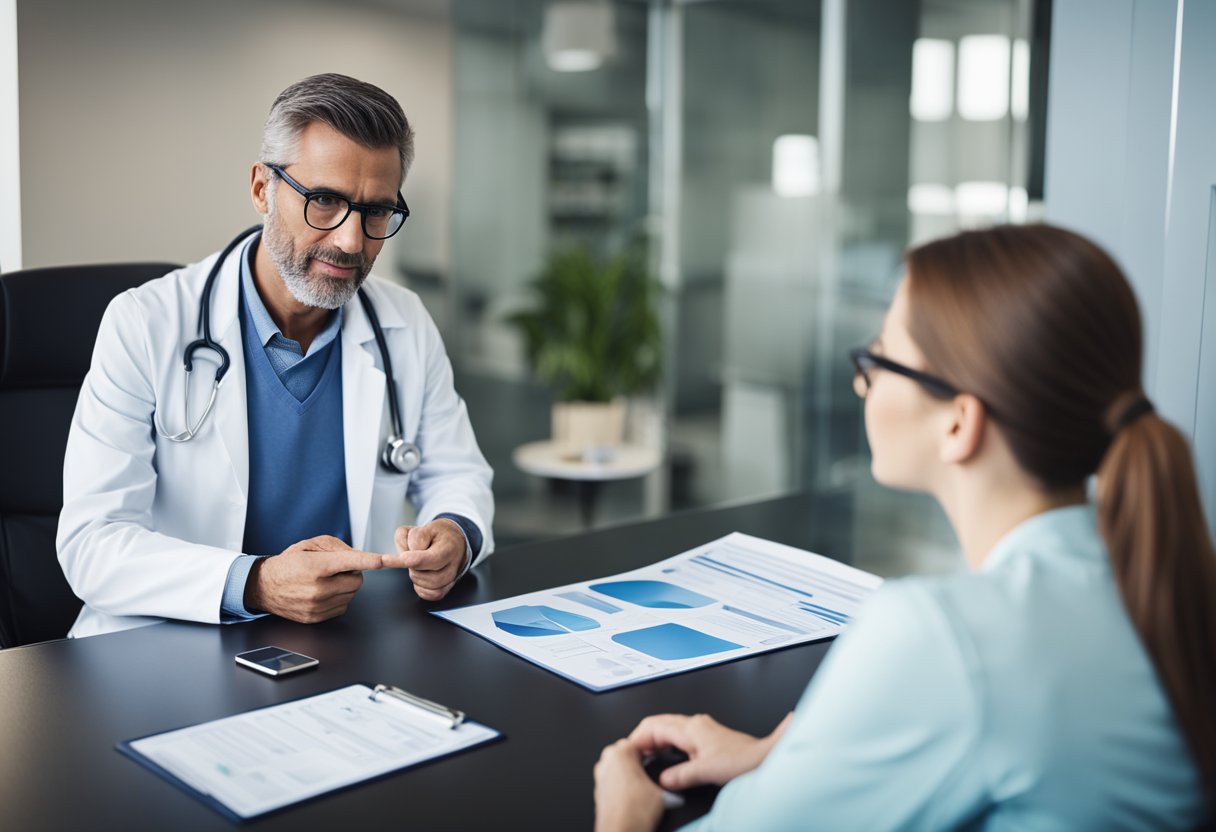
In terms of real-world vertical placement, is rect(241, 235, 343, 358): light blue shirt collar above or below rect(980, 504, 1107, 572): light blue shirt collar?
above

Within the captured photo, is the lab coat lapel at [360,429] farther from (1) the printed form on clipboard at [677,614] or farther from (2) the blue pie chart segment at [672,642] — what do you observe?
(2) the blue pie chart segment at [672,642]

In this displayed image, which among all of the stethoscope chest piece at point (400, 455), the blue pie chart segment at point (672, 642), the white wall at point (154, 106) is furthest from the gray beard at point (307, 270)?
the white wall at point (154, 106)

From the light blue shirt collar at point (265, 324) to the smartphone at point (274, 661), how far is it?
77cm

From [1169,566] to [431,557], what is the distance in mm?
971

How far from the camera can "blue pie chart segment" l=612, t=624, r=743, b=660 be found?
4.44 ft

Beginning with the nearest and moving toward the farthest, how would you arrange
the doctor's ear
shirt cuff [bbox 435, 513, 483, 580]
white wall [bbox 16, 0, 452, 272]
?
shirt cuff [bbox 435, 513, 483, 580] < the doctor's ear < white wall [bbox 16, 0, 452, 272]

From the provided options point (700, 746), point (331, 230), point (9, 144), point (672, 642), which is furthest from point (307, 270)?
point (9, 144)

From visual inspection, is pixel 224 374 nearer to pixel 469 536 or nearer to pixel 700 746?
pixel 469 536

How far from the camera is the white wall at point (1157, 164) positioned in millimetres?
1518

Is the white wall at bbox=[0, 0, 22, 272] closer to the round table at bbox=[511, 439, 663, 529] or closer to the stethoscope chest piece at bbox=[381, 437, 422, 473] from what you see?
the stethoscope chest piece at bbox=[381, 437, 422, 473]

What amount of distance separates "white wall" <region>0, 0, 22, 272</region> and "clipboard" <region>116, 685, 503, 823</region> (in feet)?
7.29

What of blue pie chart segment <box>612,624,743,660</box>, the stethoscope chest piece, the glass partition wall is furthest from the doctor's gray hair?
the glass partition wall

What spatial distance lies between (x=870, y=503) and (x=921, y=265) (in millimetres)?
4007

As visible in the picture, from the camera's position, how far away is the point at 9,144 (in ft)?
9.48
